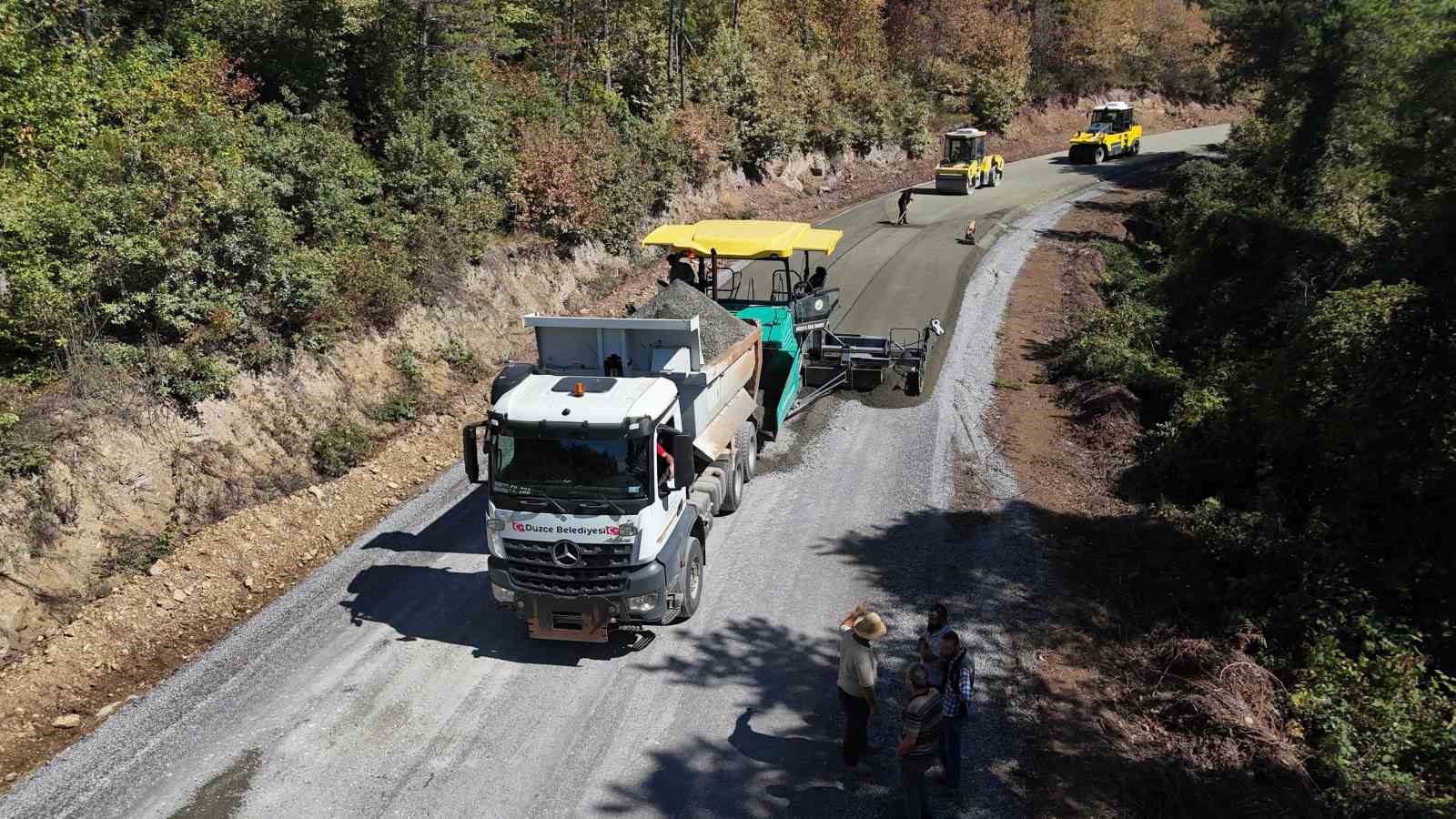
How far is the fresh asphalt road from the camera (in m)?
7.69

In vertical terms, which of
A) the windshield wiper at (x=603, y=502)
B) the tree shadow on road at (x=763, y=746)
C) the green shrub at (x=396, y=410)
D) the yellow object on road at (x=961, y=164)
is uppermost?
the yellow object on road at (x=961, y=164)

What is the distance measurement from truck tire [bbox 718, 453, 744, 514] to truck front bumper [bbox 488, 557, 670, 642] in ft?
10.3

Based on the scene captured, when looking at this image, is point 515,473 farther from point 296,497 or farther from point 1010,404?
point 1010,404

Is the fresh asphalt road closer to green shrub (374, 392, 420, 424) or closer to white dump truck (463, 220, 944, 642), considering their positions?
white dump truck (463, 220, 944, 642)

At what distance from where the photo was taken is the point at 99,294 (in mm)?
12539

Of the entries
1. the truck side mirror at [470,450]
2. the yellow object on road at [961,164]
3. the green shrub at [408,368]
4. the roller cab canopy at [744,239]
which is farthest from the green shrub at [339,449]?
the yellow object on road at [961,164]

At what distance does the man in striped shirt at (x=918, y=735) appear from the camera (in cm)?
675

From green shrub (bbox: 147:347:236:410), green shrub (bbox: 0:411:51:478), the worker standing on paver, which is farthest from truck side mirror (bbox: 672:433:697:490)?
green shrub (bbox: 147:347:236:410)

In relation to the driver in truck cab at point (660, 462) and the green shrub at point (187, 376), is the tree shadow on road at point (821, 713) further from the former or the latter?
the green shrub at point (187, 376)

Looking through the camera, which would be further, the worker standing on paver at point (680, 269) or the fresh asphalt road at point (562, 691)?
the worker standing on paver at point (680, 269)

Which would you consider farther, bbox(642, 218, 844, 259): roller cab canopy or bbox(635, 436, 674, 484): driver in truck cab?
bbox(642, 218, 844, 259): roller cab canopy

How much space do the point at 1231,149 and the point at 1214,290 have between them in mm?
17342

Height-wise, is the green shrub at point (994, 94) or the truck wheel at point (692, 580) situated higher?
the green shrub at point (994, 94)

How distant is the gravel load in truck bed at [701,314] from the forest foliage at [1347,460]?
6810mm
